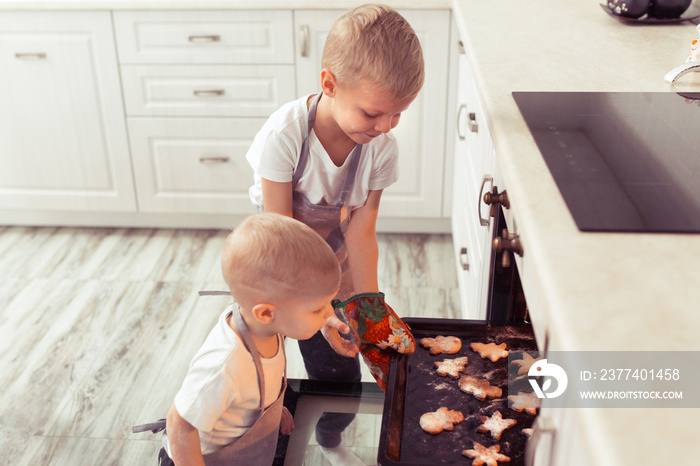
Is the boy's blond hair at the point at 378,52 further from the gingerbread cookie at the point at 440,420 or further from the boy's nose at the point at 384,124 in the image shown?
the gingerbread cookie at the point at 440,420

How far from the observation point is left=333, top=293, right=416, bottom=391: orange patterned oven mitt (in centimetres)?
108

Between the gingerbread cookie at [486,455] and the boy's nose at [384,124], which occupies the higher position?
the boy's nose at [384,124]

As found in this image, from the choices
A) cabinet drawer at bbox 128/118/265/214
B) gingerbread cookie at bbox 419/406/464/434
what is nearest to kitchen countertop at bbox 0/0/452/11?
cabinet drawer at bbox 128/118/265/214

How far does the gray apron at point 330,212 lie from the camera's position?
122 centimetres

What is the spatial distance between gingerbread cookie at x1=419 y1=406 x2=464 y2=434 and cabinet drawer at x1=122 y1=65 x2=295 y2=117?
1719mm

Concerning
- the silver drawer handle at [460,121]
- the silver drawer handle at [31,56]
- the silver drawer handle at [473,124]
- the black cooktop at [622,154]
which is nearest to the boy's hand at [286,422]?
the black cooktop at [622,154]

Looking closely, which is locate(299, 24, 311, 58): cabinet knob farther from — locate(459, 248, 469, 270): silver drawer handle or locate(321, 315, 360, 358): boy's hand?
locate(321, 315, 360, 358): boy's hand

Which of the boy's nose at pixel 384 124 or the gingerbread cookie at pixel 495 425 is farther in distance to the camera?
the boy's nose at pixel 384 124

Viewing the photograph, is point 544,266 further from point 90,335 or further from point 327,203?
point 90,335

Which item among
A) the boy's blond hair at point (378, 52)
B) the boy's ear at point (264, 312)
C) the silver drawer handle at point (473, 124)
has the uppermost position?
the boy's blond hair at point (378, 52)

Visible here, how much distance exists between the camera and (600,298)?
636 millimetres

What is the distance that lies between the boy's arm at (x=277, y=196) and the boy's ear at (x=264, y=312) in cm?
29

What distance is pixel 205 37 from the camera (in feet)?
7.91

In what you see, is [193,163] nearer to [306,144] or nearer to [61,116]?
[61,116]
